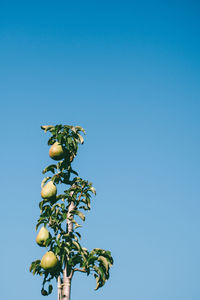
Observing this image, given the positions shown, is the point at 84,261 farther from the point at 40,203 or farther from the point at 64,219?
the point at 40,203

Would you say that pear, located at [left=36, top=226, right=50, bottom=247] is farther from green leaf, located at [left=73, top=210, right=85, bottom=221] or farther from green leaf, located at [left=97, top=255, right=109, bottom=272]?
green leaf, located at [left=97, top=255, right=109, bottom=272]

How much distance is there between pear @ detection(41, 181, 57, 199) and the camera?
7387 millimetres

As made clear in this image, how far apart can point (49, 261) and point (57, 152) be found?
1.98 m

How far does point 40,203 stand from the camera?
291 inches

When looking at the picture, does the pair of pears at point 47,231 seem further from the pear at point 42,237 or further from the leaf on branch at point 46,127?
the leaf on branch at point 46,127

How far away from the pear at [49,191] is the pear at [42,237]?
23.1 inches

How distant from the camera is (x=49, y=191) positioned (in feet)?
24.3

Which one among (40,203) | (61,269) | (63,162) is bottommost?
(61,269)

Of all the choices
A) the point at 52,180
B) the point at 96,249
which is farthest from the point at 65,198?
the point at 96,249

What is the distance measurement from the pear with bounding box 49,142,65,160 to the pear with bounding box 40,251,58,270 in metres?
1.78

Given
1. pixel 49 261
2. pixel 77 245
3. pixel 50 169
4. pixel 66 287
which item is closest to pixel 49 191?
pixel 50 169

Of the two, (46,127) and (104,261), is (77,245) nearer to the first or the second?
(104,261)

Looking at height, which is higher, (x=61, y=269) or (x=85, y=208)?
(x=85, y=208)

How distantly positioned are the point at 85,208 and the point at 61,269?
46.0 inches
